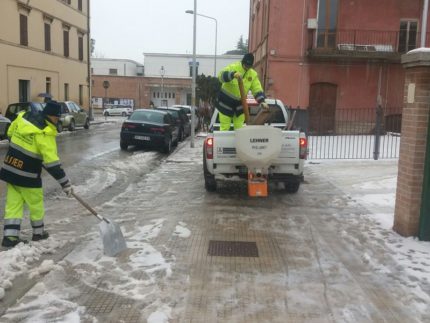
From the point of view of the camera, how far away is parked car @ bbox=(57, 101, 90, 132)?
2702cm

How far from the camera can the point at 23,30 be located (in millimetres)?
29500

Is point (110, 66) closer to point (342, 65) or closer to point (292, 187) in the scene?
point (342, 65)

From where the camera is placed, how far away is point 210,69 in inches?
2901

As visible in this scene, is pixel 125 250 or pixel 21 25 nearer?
pixel 125 250

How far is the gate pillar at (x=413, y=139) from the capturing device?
20.4ft

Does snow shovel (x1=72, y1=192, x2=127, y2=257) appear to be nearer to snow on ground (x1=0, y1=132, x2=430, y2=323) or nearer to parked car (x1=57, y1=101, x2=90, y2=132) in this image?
snow on ground (x1=0, y1=132, x2=430, y2=323)

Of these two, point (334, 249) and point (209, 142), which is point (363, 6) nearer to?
point (209, 142)

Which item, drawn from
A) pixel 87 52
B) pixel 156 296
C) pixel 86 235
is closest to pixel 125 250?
pixel 86 235

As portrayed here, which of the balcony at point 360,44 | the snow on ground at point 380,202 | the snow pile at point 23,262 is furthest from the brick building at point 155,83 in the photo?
the snow pile at point 23,262

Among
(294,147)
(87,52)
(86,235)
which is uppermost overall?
(87,52)

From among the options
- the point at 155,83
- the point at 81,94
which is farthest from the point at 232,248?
the point at 155,83

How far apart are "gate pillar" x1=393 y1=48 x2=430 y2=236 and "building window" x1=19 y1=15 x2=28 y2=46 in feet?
88.9

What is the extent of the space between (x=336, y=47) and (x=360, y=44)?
1208 millimetres

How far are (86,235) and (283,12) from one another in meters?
20.0
